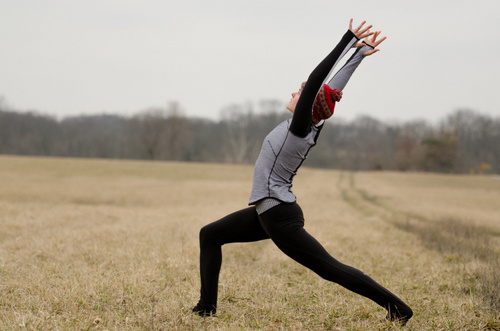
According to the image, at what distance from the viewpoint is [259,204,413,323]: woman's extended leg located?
3156mm

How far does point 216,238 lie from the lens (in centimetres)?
354

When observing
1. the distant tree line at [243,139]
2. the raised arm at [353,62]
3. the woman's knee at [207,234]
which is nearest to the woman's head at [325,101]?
the raised arm at [353,62]

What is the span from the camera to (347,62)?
3350mm

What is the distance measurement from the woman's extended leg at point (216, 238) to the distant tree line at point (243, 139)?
79066mm

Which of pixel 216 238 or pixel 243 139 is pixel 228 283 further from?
pixel 243 139

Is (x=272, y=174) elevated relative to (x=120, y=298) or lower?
elevated

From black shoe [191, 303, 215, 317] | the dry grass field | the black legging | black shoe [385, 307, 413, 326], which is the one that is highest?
the black legging

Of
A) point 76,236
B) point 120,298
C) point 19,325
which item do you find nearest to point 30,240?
point 76,236

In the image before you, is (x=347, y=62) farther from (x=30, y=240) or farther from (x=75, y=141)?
(x=75, y=141)

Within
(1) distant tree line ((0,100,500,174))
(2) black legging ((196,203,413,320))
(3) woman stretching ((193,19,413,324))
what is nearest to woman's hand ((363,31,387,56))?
(3) woman stretching ((193,19,413,324))

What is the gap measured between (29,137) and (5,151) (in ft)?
19.9

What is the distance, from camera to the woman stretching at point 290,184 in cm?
289

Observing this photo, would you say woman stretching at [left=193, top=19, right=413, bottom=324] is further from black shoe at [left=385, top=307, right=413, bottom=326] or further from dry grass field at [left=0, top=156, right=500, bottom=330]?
dry grass field at [left=0, top=156, right=500, bottom=330]

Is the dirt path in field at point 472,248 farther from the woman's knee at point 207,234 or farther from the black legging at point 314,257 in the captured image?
the woman's knee at point 207,234
